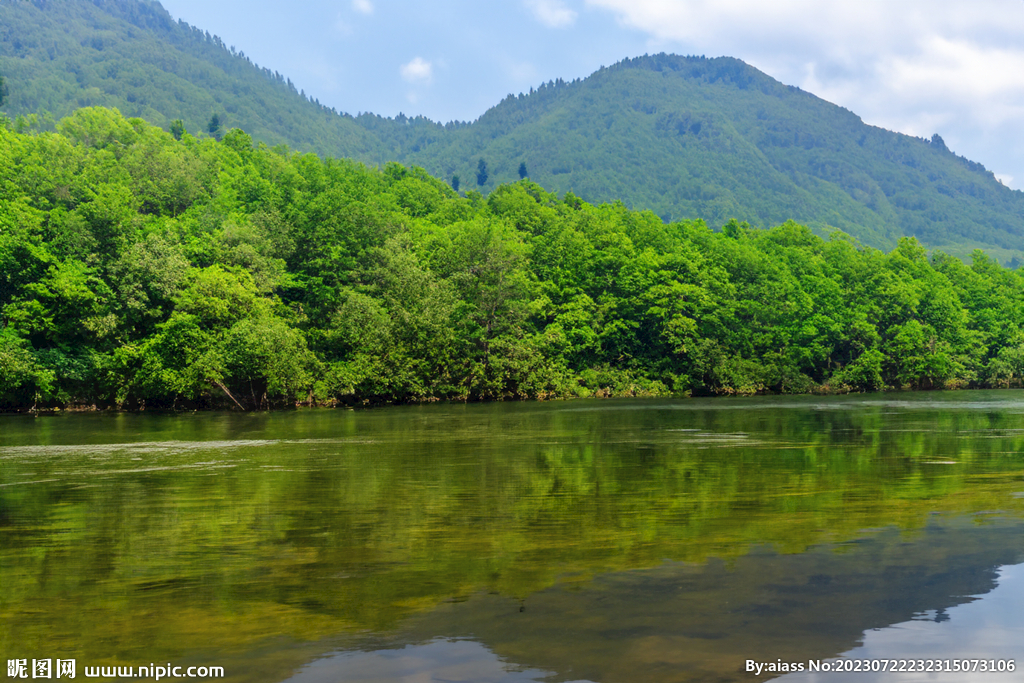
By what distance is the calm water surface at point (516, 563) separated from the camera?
753 centimetres

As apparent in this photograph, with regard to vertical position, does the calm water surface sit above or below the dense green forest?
below

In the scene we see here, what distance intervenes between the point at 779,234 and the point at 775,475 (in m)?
84.3

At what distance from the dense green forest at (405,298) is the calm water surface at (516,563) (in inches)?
1401

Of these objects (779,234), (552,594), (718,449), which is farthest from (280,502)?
(779,234)

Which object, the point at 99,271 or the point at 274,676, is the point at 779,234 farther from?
the point at 274,676

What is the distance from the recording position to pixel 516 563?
10695mm

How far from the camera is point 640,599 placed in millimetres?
8906

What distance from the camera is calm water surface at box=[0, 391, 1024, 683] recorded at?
7527 millimetres

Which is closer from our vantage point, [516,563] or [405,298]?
[516,563]

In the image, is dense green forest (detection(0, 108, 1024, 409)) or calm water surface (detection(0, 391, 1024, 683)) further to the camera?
dense green forest (detection(0, 108, 1024, 409))

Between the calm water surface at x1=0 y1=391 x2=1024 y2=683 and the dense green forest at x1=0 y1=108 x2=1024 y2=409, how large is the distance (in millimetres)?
35596

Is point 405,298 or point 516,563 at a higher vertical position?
point 405,298

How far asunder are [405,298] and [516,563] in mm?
55395

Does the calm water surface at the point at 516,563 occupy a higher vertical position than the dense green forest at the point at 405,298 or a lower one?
lower
